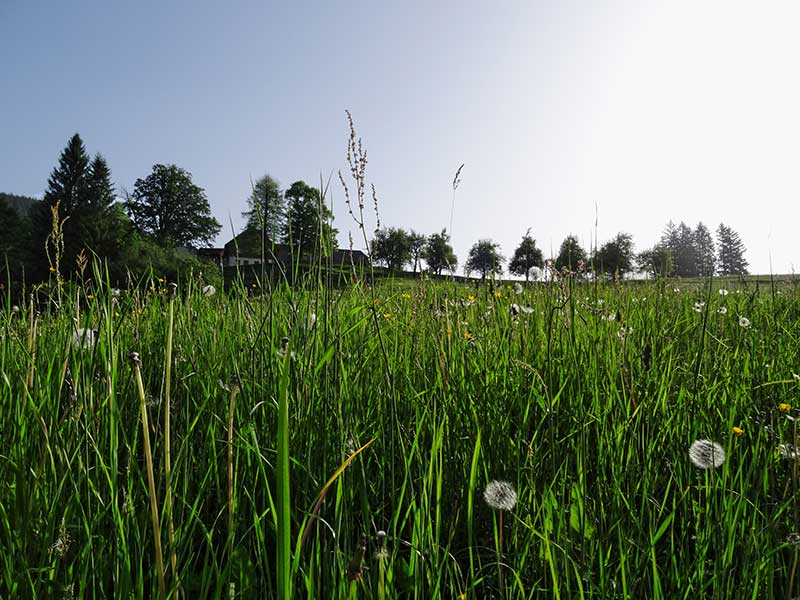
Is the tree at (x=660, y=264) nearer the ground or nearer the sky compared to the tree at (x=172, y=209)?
nearer the ground

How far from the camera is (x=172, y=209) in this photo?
212 feet

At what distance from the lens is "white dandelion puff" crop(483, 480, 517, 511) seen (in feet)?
3.14

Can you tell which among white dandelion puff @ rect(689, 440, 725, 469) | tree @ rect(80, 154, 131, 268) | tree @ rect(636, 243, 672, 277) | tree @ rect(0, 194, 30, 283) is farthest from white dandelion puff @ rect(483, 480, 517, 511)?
tree @ rect(0, 194, 30, 283)

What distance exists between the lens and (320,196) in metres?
1.15

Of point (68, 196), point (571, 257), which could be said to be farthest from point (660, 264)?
point (68, 196)

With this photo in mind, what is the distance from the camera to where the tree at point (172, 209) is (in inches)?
2505

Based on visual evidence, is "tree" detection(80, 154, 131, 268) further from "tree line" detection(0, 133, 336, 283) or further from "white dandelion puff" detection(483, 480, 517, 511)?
"white dandelion puff" detection(483, 480, 517, 511)

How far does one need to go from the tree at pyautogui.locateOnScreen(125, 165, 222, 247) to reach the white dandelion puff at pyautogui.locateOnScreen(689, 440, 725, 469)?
2679 inches

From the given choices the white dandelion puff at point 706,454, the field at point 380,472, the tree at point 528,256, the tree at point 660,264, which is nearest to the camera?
the field at point 380,472

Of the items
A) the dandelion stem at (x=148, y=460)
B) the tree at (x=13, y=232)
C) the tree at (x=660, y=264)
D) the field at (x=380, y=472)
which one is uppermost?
the tree at (x=13, y=232)

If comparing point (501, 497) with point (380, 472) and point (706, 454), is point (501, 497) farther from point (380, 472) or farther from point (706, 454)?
point (706, 454)

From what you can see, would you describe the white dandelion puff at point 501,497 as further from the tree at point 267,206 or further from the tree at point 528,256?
the tree at point 528,256

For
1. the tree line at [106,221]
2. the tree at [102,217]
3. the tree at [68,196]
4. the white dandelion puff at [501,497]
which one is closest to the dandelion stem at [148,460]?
the white dandelion puff at [501,497]

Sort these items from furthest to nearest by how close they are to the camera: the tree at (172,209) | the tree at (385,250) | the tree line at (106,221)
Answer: the tree at (172,209)
the tree line at (106,221)
the tree at (385,250)
